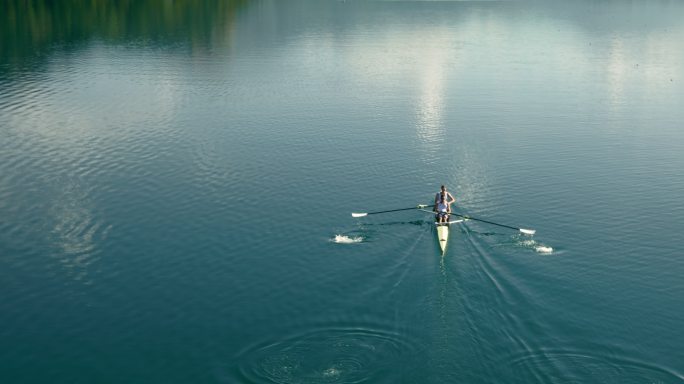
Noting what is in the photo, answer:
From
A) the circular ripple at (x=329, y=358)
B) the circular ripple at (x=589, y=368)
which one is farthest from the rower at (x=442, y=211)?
the circular ripple at (x=589, y=368)

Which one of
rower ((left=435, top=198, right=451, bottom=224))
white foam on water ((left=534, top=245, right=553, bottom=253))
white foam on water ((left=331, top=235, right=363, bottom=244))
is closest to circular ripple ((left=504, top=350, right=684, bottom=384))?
white foam on water ((left=534, top=245, right=553, bottom=253))

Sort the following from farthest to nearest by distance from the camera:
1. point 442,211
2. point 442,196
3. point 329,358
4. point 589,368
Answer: point 442,196 → point 442,211 → point 329,358 → point 589,368

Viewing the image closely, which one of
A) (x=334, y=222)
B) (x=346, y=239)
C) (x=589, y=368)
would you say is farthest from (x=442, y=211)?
(x=589, y=368)

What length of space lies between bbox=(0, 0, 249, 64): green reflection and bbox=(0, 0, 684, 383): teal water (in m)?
12.9

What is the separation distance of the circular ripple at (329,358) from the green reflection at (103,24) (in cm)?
10814

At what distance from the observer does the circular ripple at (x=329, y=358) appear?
129 ft

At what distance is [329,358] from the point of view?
1603 inches

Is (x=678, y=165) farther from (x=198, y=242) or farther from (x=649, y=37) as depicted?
(x=649, y=37)

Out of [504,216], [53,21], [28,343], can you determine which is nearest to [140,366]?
[28,343]

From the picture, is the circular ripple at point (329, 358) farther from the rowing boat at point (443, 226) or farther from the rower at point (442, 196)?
the rower at point (442, 196)

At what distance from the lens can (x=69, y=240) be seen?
59438mm

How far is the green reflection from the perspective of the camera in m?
148

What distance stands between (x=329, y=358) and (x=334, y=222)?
2346cm

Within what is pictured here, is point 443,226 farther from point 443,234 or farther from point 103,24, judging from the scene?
point 103,24
